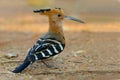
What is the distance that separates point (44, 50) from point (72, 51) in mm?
2099

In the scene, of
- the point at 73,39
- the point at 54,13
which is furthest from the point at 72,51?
the point at 54,13

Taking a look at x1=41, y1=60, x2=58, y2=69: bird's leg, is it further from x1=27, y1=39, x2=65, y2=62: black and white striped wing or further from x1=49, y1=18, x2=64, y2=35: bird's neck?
x1=49, y1=18, x2=64, y2=35: bird's neck

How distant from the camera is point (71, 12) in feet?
50.8

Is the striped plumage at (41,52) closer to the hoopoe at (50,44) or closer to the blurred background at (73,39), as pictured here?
the hoopoe at (50,44)

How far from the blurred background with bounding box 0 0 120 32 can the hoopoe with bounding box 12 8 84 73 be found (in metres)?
4.73

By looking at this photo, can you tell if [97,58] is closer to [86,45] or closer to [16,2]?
[86,45]

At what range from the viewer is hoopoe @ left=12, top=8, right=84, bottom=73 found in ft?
24.5

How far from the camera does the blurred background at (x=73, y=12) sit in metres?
13.6

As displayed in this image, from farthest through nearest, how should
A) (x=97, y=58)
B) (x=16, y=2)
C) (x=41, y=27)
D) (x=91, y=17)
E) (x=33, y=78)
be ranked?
1. (x=16, y=2)
2. (x=91, y=17)
3. (x=41, y=27)
4. (x=97, y=58)
5. (x=33, y=78)

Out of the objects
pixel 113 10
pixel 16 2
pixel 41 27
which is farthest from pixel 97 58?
pixel 16 2

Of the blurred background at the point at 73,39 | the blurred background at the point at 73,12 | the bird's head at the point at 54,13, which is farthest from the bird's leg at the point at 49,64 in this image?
the blurred background at the point at 73,12

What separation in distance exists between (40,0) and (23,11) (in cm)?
84

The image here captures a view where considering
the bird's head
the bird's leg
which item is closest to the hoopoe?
the bird's head

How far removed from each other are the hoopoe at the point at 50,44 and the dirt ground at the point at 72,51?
0.24 m
